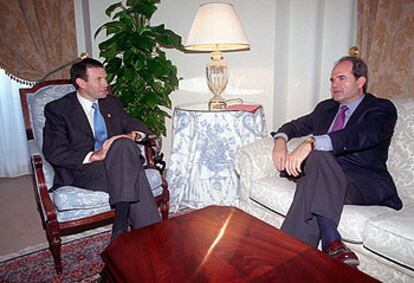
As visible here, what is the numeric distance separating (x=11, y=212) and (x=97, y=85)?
1.35 metres

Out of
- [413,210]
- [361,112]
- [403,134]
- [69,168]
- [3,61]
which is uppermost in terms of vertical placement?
[3,61]

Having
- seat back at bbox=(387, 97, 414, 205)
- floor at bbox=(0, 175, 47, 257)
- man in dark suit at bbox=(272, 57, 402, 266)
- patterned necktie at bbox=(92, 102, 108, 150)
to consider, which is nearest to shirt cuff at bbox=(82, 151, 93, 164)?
patterned necktie at bbox=(92, 102, 108, 150)

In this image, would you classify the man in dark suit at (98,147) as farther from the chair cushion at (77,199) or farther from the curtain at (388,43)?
the curtain at (388,43)

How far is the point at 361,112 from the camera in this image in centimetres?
167

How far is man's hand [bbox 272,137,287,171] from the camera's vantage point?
5.75 ft

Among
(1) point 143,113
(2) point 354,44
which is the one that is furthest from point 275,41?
(1) point 143,113

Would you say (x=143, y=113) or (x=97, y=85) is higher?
(x=97, y=85)

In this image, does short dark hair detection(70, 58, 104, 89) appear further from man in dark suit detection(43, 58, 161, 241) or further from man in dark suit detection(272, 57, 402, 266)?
man in dark suit detection(272, 57, 402, 266)

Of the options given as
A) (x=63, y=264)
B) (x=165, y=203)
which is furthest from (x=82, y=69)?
(x=63, y=264)

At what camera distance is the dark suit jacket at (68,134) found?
5.94 feet

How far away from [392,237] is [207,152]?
4.32 feet

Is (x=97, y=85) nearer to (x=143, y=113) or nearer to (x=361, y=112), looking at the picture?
(x=143, y=113)

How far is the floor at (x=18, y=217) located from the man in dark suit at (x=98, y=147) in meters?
0.56

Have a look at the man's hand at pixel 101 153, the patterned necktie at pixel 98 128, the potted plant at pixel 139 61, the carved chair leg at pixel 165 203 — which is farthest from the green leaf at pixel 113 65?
the carved chair leg at pixel 165 203
